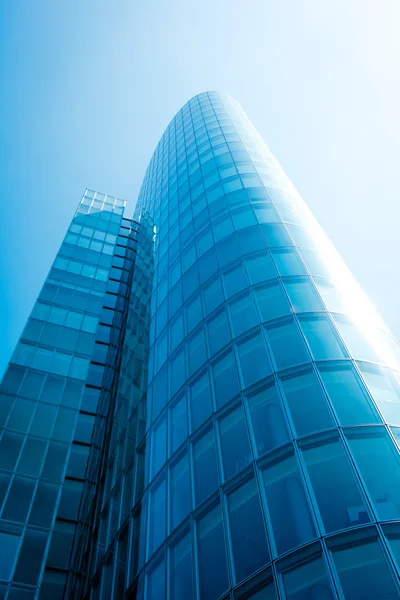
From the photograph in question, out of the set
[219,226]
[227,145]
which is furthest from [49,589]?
[227,145]

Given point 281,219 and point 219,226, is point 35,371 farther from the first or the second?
point 281,219

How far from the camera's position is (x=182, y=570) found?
12.8 metres

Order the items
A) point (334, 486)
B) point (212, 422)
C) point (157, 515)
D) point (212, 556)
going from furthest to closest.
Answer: point (212, 422), point (157, 515), point (212, 556), point (334, 486)

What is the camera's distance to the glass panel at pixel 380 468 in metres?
11.0

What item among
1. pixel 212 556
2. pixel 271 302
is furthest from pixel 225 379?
pixel 212 556

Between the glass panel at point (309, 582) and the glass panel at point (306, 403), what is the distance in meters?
3.60

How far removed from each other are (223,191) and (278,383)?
18960 mm

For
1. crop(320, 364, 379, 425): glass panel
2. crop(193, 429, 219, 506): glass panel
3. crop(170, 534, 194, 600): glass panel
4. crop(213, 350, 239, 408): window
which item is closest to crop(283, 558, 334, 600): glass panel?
crop(170, 534, 194, 600): glass panel

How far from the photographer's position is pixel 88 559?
1975cm

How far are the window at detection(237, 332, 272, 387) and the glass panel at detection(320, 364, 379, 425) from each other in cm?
194

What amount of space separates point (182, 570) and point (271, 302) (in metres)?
10.0

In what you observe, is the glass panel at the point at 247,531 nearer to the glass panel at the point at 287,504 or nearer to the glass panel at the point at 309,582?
the glass panel at the point at 287,504

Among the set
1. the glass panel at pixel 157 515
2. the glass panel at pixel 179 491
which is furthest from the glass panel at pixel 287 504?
the glass panel at pixel 157 515

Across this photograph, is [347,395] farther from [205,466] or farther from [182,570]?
[182,570]
